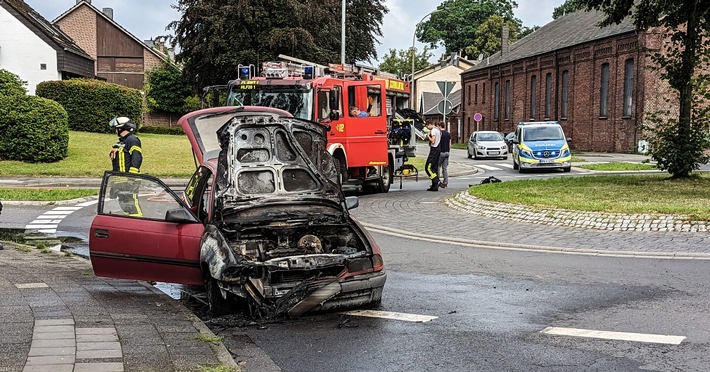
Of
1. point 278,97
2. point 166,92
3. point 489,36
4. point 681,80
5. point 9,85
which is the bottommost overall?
point 278,97

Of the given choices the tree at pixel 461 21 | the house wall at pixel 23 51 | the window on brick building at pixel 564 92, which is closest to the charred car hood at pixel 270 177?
the house wall at pixel 23 51

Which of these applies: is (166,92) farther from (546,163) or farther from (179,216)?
(179,216)

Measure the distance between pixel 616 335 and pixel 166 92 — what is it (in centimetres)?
5919

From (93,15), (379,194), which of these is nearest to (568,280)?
(379,194)

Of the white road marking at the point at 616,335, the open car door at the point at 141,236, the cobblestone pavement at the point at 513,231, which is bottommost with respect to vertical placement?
the cobblestone pavement at the point at 513,231

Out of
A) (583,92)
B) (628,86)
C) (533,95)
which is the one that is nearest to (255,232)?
(628,86)

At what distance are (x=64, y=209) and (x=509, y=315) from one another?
12.6 meters

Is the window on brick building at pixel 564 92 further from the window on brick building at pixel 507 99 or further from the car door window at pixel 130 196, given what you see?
the car door window at pixel 130 196

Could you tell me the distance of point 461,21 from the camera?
11044cm

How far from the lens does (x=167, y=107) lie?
6278 centimetres

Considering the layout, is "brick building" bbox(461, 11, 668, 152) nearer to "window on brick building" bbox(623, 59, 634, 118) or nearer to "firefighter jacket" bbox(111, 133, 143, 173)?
"window on brick building" bbox(623, 59, 634, 118)

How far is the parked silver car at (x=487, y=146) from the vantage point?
4097cm

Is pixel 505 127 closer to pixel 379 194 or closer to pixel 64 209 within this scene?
pixel 379 194

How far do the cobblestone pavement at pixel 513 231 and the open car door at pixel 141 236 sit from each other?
5.69m
